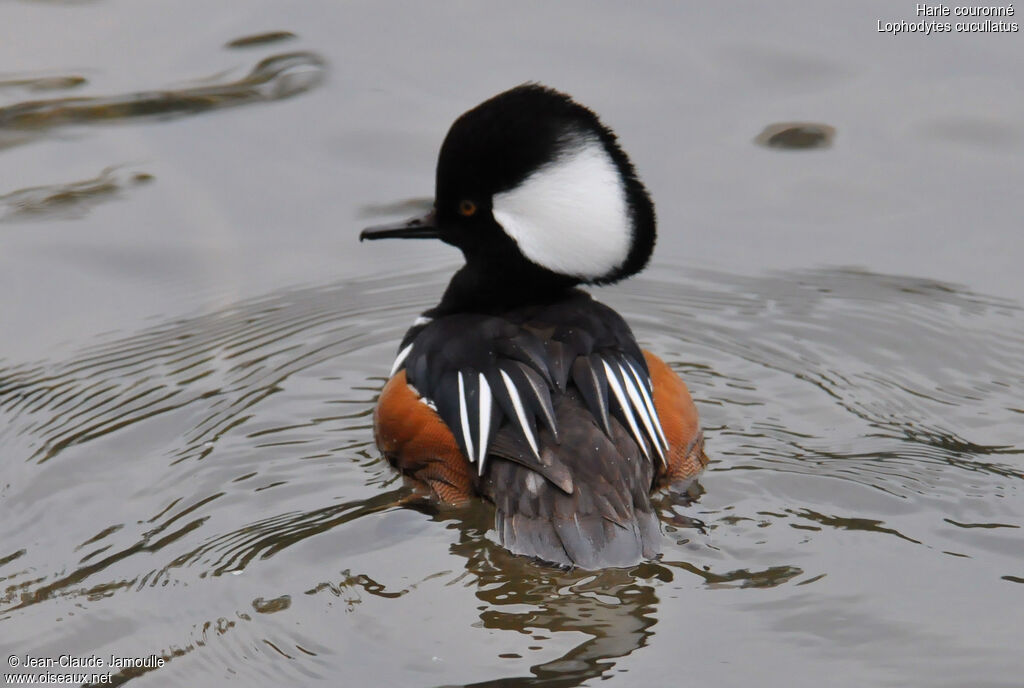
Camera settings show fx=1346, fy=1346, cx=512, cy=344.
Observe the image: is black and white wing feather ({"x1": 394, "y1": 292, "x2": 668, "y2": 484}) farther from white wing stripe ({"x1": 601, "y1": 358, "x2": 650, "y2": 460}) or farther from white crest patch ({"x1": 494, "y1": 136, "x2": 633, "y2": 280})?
white crest patch ({"x1": 494, "y1": 136, "x2": 633, "y2": 280})

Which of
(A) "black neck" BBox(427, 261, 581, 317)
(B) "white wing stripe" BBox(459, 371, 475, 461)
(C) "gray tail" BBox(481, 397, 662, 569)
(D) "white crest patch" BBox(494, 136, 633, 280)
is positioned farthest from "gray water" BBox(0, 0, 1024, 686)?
(D) "white crest patch" BBox(494, 136, 633, 280)

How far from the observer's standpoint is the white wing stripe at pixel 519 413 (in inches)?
196

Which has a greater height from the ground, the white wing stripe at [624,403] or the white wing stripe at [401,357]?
the white wing stripe at [401,357]

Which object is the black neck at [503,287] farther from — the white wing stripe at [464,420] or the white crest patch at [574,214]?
the white wing stripe at [464,420]

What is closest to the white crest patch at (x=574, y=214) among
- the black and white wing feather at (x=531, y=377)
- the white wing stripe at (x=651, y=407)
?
the black and white wing feather at (x=531, y=377)

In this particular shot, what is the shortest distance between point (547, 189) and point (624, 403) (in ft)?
3.10

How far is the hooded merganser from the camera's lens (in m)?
4.89

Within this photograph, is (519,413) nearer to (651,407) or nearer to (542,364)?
(542,364)

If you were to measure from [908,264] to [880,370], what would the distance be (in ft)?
4.64

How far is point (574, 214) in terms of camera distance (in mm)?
5477

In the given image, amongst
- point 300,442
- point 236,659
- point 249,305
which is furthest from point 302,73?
point 236,659

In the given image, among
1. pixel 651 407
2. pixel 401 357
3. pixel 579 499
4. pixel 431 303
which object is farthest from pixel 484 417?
pixel 431 303

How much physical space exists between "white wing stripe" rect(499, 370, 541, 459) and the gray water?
369 millimetres

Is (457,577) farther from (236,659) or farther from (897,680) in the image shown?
(897,680)
